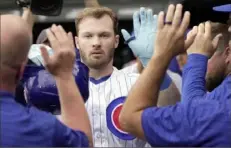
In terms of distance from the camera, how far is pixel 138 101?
187 centimetres

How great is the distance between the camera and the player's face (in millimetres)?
2885

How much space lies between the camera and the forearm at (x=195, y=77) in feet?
6.88

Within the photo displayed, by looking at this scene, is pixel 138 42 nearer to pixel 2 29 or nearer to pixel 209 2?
pixel 2 29

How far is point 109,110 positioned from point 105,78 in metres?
0.24

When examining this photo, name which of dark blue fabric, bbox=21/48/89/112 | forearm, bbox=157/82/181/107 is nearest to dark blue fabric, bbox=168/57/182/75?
forearm, bbox=157/82/181/107

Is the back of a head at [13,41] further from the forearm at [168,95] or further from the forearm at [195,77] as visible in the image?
the forearm at [168,95]

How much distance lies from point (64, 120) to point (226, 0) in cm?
206

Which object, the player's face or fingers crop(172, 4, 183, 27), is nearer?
fingers crop(172, 4, 183, 27)

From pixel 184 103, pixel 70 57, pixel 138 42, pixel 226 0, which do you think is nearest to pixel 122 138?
pixel 138 42

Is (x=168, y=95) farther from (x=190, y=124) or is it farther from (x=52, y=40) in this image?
(x=52, y=40)

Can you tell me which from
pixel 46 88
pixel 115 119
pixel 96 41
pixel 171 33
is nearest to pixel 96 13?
pixel 96 41

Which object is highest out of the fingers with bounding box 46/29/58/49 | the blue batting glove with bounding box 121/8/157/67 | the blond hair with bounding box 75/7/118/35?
the fingers with bounding box 46/29/58/49

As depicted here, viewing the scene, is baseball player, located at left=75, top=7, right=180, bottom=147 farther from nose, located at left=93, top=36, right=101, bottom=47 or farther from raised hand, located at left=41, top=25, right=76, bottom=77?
raised hand, located at left=41, top=25, right=76, bottom=77

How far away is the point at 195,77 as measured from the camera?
2.11 meters
